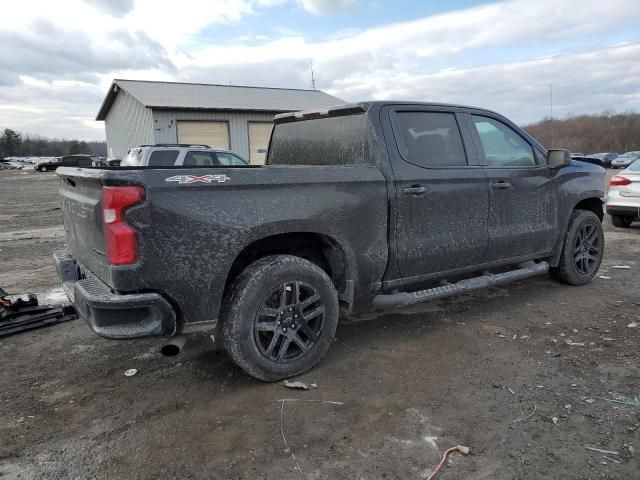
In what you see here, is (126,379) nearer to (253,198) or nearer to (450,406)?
(253,198)

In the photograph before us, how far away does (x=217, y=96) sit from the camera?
2558 centimetres

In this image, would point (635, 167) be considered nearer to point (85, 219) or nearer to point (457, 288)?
point (457, 288)

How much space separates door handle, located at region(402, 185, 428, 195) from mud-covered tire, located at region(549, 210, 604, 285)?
7.74 feet

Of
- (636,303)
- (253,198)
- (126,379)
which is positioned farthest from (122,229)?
(636,303)

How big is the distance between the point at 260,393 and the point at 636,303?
408cm

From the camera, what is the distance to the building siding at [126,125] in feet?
77.8

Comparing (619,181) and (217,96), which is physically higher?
(217,96)

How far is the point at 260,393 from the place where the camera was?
11.2 feet

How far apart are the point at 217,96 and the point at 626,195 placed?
20.5 m

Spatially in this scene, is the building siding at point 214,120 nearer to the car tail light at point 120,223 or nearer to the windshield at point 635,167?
the windshield at point 635,167

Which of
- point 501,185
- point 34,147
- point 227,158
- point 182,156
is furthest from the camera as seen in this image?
point 34,147

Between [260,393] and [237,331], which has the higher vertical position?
[237,331]

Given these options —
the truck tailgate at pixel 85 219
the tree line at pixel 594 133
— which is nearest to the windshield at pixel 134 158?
the truck tailgate at pixel 85 219

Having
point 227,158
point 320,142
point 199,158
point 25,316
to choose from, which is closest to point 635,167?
point 320,142
